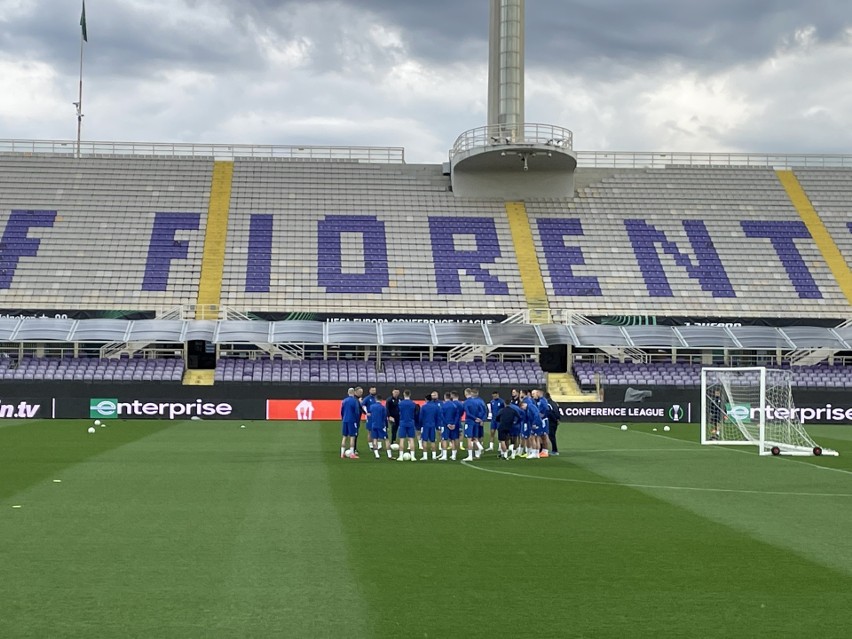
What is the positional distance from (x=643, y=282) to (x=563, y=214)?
6699 millimetres

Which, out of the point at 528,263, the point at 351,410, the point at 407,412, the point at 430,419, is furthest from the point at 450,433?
the point at 528,263

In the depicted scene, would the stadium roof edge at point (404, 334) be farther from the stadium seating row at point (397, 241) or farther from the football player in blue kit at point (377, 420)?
the football player in blue kit at point (377, 420)

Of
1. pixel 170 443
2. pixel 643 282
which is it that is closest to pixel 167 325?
pixel 170 443

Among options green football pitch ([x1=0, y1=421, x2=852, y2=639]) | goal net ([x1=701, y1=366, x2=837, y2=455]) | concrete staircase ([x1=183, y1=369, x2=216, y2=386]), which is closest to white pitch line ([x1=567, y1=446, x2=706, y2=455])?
goal net ([x1=701, y1=366, x2=837, y2=455])

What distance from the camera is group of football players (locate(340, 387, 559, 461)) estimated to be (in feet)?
79.3

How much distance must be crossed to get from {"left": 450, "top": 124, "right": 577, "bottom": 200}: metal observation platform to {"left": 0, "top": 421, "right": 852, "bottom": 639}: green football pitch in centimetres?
3239

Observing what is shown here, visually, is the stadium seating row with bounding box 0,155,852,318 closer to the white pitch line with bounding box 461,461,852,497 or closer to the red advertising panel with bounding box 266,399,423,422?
the red advertising panel with bounding box 266,399,423,422

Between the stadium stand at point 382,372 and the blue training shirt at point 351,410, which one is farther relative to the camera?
the stadium stand at point 382,372

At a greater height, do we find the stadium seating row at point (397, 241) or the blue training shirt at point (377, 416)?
the stadium seating row at point (397, 241)

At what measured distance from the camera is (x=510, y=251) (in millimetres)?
53406

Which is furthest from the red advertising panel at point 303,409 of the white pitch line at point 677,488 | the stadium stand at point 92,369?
the white pitch line at point 677,488

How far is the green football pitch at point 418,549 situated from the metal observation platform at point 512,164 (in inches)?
1275

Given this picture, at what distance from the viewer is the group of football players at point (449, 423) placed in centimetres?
2417

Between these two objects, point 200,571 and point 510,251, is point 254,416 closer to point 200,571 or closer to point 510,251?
point 510,251
